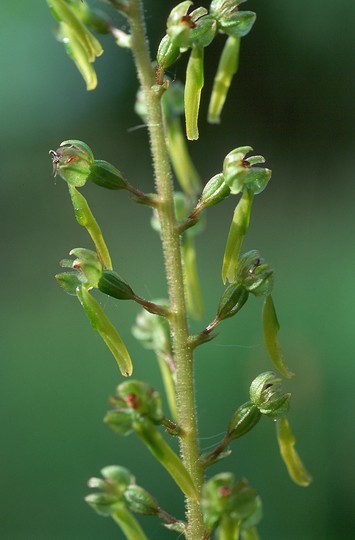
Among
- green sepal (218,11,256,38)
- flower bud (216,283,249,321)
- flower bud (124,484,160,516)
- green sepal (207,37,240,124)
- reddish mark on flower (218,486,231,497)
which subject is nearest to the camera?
reddish mark on flower (218,486,231,497)

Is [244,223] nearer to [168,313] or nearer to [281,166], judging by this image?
[168,313]

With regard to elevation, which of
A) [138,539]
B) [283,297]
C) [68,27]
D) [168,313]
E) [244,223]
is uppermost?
[283,297]

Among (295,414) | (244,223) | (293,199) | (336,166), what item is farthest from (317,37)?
(244,223)

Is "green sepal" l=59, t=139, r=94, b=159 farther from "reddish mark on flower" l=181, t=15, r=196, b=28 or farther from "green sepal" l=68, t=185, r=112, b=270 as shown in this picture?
"reddish mark on flower" l=181, t=15, r=196, b=28

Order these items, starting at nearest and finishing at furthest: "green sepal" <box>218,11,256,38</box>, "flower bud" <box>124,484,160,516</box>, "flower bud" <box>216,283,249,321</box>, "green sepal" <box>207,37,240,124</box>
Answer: "flower bud" <box>124,484,160,516</box>, "flower bud" <box>216,283,249,321</box>, "green sepal" <box>218,11,256,38</box>, "green sepal" <box>207,37,240,124</box>

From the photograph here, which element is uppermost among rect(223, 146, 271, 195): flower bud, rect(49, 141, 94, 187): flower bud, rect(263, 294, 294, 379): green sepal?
rect(49, 141, 94, 187): flower bud

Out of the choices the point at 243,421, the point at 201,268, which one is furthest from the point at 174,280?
the point at 201,268

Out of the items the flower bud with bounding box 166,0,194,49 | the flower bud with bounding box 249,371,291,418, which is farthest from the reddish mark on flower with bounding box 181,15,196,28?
the flower bud with bounding box 249,371,291,418

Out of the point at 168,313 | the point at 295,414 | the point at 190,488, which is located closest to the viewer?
the point at 190,488
